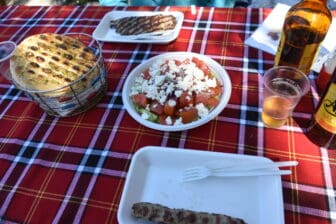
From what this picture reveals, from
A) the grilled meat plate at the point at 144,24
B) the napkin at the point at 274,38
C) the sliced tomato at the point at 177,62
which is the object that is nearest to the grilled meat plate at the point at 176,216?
the sliced tomato at the point at 177,62

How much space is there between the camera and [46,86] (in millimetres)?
748

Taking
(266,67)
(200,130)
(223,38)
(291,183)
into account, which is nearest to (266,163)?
(291,183)

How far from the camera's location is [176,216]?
544 millimetres

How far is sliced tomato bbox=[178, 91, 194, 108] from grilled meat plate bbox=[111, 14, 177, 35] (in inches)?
16.4

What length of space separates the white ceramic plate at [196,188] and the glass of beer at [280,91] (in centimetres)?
16

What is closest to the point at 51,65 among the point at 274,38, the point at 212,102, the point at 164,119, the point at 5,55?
the point at 5,55

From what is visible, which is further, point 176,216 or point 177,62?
point 177,62

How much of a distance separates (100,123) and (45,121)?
174mm

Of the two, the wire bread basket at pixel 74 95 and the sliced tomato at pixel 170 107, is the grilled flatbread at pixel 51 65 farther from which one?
the sliced tomato at pixel 170 107

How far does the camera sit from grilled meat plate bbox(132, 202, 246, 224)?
0.53 metres

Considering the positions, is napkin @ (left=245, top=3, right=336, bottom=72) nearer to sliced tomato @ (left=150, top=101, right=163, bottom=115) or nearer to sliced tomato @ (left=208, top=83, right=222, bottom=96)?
sliced tomato @ (left=208, top=83, right=222, bottom=96)

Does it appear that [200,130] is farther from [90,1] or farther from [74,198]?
[90,1]

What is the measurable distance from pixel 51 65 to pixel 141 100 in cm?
26

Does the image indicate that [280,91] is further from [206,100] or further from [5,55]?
[5,55]
